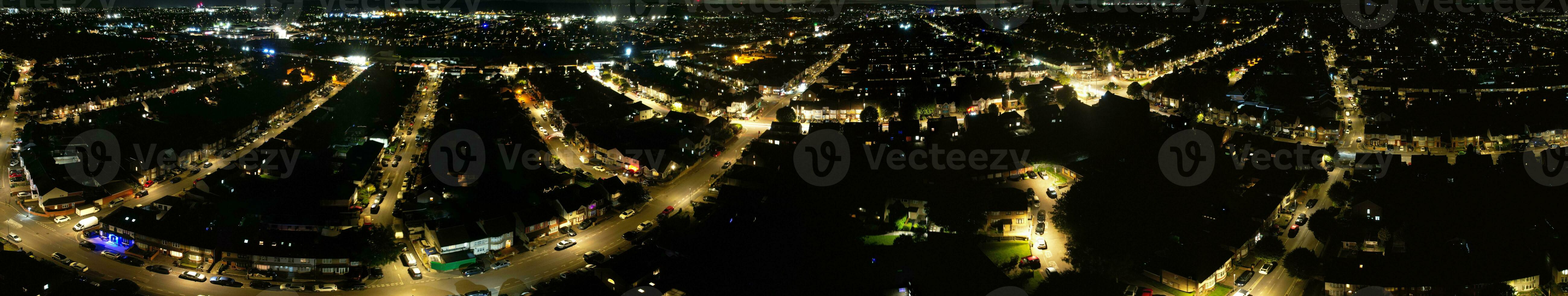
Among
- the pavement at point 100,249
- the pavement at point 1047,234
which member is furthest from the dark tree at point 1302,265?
the pavement at point 100,249

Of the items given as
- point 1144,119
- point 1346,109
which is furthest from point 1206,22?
point 1144,119

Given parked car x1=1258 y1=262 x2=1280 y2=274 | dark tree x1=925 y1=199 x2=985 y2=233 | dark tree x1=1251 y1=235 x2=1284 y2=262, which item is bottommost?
parked car x1=1258 y1=262 x2=1280 y2=274

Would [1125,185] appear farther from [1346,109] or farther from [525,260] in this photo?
[1346,109]

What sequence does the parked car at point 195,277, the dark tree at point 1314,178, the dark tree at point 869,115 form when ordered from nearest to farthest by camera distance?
the parked car at point 195,277 < the dark tree at point 1314,178 < the dark tree at point 869,115

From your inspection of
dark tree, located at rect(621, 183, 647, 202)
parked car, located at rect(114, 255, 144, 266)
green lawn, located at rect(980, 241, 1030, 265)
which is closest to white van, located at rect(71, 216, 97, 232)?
parked car, located at rect(114, 255, 144, 266)

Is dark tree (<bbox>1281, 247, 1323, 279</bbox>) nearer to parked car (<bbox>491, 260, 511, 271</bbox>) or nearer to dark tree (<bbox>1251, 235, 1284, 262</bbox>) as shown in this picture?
dark tree (<bbox>1251, 235, 1284, 262</bbox>)

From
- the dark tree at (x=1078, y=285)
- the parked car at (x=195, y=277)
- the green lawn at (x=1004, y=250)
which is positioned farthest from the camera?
the green lawn at (x=1004, y=250)

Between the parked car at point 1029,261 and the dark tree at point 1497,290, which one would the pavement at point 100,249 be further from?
the dark tree at point 1497,290

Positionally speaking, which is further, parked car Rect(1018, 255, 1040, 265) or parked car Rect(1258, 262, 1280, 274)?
parked car Rect(1018, 255, 1040, 265)
